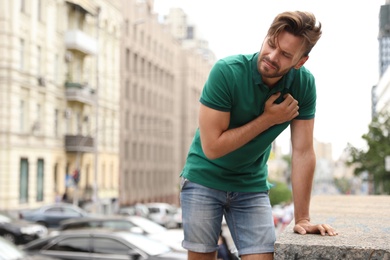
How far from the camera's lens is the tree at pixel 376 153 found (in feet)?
117

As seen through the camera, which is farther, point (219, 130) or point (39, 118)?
point (39, 118)

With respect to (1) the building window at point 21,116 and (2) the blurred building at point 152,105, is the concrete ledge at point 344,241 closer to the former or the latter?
(1) the building window at point 21,116

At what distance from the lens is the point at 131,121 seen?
62.6 m

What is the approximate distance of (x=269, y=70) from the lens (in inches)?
126

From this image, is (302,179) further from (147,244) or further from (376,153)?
(376,153)

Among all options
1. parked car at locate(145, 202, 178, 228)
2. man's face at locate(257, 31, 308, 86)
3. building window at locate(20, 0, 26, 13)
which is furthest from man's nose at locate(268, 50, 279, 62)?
building window at locate(20, 0, 26, 13)

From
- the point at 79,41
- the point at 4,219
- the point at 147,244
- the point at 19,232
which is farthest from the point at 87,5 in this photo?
the point at 147,244

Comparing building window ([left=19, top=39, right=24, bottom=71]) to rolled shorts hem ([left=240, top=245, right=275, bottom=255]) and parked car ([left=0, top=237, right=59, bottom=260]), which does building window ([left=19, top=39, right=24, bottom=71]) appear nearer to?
parked car ([left=0, top=237, right=59, bottom=260])

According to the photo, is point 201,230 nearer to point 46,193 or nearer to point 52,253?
point 52,253

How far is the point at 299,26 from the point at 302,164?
2.72 feet

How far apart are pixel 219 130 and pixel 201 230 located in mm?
593

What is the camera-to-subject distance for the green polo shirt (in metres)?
3.26

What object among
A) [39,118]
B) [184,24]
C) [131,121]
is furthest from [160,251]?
[184,24]

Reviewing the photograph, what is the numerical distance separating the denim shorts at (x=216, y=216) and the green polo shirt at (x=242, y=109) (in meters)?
0.05
